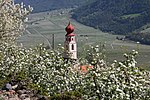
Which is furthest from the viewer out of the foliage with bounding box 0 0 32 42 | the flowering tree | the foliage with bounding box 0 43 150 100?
the foliage with bounding box 0 0 32 42

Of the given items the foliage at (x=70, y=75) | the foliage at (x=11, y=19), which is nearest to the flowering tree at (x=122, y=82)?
the foliage at (x=70, y=75)

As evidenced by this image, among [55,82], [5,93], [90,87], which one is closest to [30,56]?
[5,93]

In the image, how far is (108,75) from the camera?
1571 cm

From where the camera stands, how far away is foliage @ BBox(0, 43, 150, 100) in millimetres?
14969

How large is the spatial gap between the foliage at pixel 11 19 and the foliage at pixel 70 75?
154 centimetres

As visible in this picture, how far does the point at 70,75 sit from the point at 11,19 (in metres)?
11.1

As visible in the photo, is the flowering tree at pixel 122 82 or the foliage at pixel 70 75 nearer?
the flowering tree at pixel 122 82

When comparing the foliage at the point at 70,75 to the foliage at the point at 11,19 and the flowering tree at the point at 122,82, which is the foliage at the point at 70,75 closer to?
the flowering tree at the point at 122,82

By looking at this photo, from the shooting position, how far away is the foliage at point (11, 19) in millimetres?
30109

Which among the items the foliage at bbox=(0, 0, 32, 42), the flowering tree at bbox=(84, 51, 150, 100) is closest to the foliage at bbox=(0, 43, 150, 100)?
the flowering tree at bbox=(84, 51, 150, 100)

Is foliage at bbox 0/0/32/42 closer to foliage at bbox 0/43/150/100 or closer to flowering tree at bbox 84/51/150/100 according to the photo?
foliage at bbox 0/43/150/100

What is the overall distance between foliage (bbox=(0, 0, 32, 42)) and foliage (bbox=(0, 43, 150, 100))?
1.54 meters

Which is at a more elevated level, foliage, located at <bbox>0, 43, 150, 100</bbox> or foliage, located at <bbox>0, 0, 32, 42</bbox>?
foliage, located at <bbox>0, 0, 32, 42</bbox>

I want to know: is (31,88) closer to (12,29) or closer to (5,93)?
(5,93)
